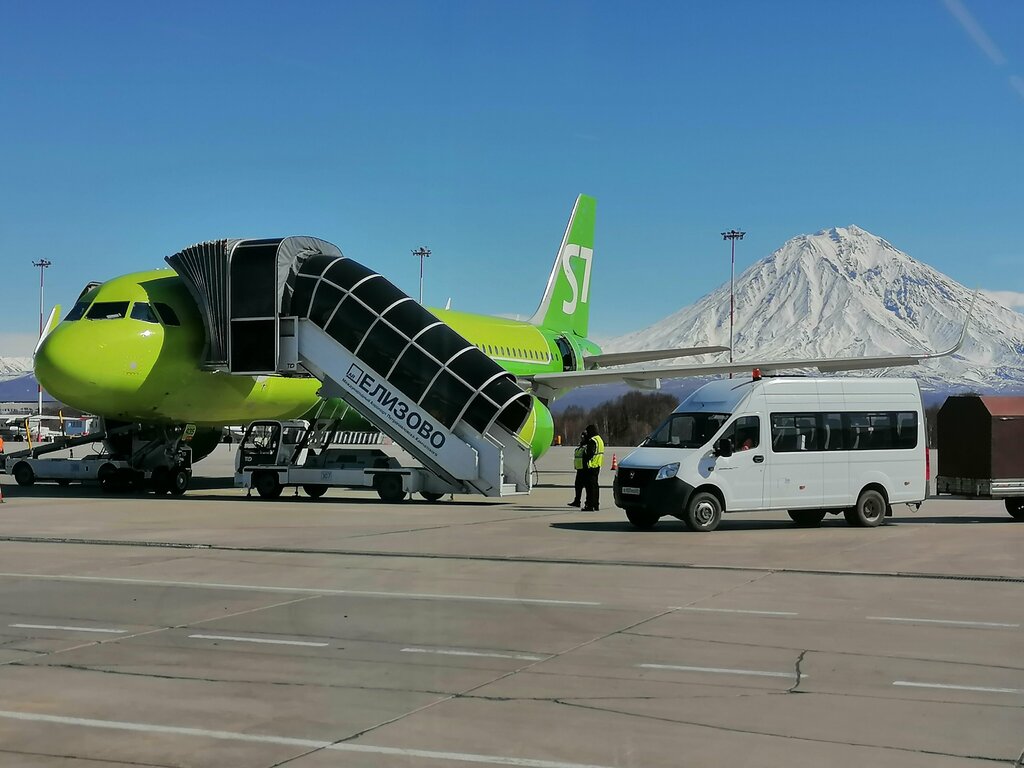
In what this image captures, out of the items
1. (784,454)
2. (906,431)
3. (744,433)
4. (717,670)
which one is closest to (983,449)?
(906,431)

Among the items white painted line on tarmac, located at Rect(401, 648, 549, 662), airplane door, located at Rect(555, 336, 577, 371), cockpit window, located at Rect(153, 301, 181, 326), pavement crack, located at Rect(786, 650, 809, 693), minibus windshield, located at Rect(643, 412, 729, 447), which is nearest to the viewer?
pavement crack, located at Rect(786, 650, 809, 693)

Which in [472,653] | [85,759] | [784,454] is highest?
[784,454]

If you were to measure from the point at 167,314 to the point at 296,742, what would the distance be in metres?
20.1

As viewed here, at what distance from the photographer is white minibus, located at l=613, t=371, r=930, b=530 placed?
723 inches

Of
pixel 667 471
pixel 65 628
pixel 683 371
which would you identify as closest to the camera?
pixel 65 628

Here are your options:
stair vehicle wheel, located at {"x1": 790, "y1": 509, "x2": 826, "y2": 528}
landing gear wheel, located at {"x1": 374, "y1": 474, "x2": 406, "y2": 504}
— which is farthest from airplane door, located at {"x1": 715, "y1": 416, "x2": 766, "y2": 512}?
landing gear wheel, located at {"x1": 374, "y1": 474, "x2": 406, "y2": 504}

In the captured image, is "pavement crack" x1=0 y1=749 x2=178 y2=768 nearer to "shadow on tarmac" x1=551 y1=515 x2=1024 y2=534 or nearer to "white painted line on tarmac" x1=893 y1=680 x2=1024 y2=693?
"white painted line on tarmac" x1=893 y1=680 x2=1024 y2=693

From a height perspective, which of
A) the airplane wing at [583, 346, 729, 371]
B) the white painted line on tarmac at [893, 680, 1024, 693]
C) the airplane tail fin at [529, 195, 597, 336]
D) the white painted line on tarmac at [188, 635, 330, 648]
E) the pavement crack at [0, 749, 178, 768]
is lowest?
the pavement crack at [0, 749, 178, 768]

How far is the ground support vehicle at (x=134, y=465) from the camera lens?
89.6 ft

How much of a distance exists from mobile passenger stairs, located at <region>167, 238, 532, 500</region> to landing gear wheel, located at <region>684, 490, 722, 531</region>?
20.8 ft

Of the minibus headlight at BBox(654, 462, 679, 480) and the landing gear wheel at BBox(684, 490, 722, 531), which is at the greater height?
the minibus headlight at BBox(654, 462, 679, 480)

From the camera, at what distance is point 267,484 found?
26328 millimetres

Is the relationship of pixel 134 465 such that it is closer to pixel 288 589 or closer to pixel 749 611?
pixel 288 589

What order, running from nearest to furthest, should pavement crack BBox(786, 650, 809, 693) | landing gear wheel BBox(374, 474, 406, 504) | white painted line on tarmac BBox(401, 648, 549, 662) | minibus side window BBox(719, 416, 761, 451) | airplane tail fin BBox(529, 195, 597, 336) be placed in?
1. pavement crack BBox(786, 650, 809, 693)
2. white painted line on tarmac BBox(401, 648, 549, 662)
3. minibus side window BBox(719, 416, 761, 451)
4. landing gear wheel BBox(374, 474, 406, 504)
5. airplane tail fin BBox(529, 195, 597, 336)
